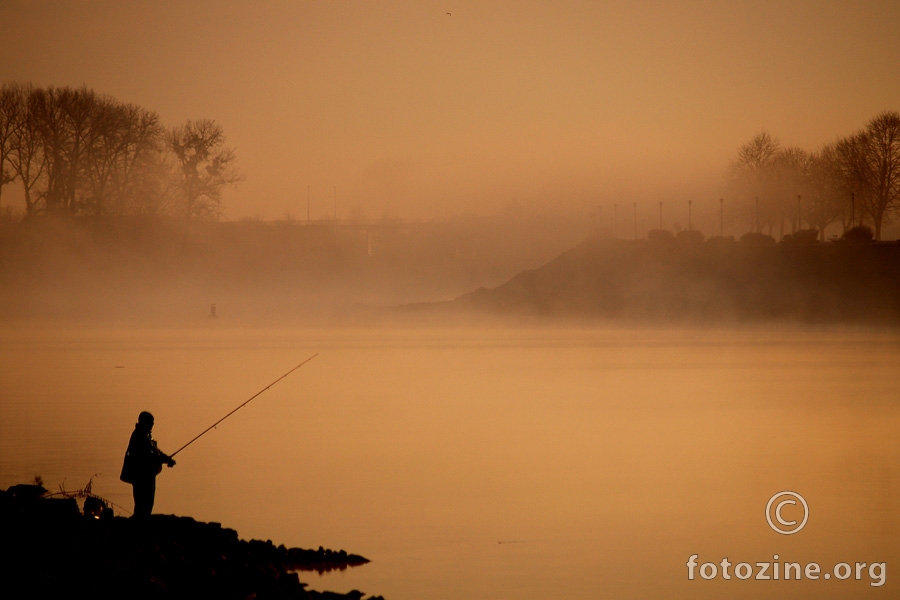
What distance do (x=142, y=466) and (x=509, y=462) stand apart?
461 inches

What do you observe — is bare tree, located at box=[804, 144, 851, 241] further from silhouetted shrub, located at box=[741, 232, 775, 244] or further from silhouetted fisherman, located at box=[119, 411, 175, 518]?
silhouetted fisherman, located at box=[119, 411, 175, 518]

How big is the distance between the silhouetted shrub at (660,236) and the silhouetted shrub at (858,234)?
21.7 meters

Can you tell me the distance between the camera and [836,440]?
2797 cm

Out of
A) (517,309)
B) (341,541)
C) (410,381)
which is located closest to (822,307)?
(517,309)

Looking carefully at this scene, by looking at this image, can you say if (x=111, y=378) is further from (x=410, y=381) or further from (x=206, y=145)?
(x=206, y=145)

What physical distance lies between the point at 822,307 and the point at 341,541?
9031 cm

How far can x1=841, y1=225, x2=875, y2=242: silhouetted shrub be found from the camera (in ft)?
326

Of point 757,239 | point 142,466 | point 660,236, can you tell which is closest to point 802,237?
point 757,239

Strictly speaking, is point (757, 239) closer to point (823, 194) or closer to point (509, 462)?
point (823, 194)

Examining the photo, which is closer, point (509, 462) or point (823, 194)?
point (509, 462)

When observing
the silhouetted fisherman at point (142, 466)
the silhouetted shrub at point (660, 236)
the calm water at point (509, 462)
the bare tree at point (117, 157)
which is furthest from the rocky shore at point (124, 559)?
the silhouetted shrub at point (660, 236)

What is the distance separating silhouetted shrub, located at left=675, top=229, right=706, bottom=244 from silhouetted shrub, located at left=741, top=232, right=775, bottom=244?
24.6 feet

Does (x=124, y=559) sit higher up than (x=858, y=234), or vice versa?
(x=858, y=234)

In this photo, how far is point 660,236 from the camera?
121 m
